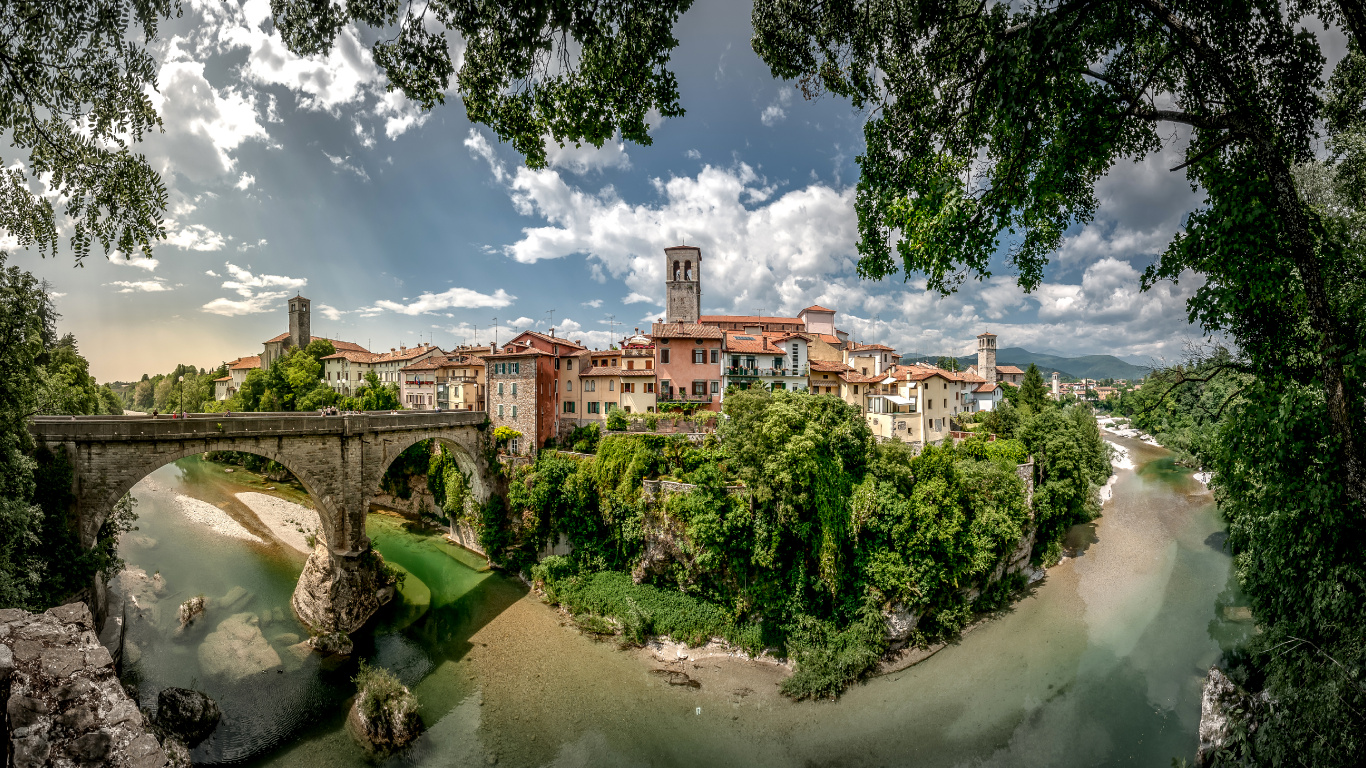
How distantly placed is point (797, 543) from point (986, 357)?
5518 cm

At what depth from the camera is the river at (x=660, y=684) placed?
43.0ft

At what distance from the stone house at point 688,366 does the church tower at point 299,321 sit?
64262 mm

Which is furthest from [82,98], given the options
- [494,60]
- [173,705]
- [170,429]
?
[173,705]

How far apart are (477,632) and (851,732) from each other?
1375 centimetres

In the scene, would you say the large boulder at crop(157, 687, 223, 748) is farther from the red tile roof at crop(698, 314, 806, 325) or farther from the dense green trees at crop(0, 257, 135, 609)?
the red tile roof at crop(698, 314, 806, 325)

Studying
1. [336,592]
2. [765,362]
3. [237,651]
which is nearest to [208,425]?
[336,592]

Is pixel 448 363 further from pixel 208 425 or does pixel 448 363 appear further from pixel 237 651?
pixel 237 651

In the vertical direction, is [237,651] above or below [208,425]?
below

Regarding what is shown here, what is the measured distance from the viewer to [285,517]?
30.8m

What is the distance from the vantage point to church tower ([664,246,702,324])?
4038 cm

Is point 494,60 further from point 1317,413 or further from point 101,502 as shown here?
point 101,502

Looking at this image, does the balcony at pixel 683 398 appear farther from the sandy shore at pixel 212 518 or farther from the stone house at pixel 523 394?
the sandy shore at pixel 212 518

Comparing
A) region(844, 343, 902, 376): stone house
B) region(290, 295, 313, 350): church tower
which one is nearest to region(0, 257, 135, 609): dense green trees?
region(844, 343, 902, 376): stone house

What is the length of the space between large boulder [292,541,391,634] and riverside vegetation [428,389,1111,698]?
6.97m
